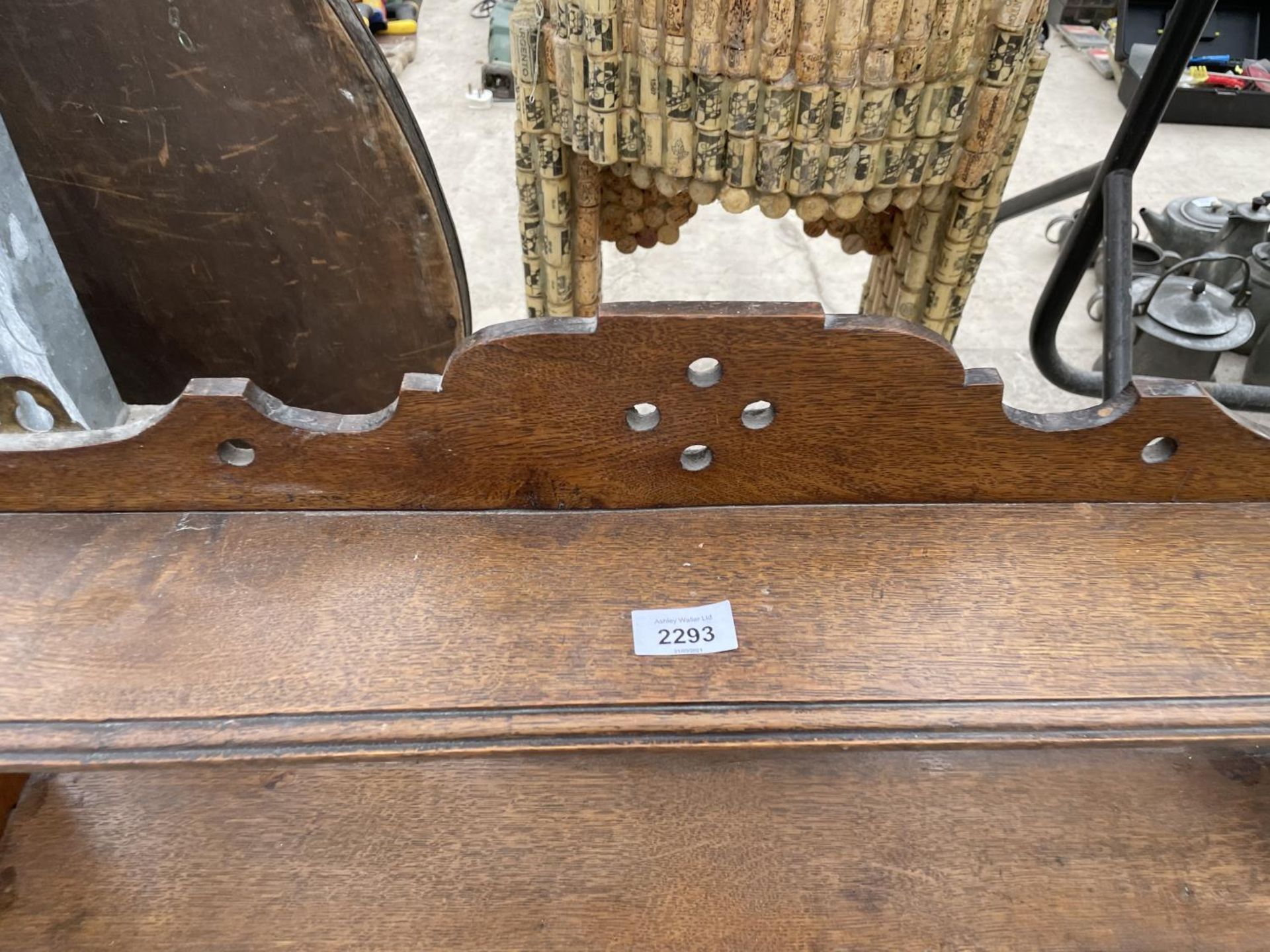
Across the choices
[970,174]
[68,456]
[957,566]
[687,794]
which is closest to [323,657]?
[68,456]

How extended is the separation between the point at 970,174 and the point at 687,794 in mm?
809

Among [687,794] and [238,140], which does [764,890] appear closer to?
[687,794]

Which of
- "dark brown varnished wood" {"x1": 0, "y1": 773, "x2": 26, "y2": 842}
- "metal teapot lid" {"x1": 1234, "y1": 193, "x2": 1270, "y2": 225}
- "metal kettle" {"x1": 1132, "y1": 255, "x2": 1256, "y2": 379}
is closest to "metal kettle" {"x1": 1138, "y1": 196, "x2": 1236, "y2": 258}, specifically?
"metal teapot lid" {"x1": 1234, "y1": 193, "x2": 1270, "y2": 225}

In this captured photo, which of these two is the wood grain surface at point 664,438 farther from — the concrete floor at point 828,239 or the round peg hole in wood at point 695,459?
the concrete floor at point 828,239

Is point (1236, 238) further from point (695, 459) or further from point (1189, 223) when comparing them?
point (695, 459)

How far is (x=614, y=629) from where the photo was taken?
0.70 meters

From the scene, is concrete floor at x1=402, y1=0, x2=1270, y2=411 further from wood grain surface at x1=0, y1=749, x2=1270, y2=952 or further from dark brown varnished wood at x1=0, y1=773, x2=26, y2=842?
dark brown varnished wood at x1=0, y1=773, x2=26, y2=842

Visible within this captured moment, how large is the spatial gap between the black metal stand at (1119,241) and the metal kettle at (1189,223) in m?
0.84

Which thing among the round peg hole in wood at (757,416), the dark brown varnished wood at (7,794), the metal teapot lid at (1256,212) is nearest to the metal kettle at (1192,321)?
the metal teapot lid at (1256,212)

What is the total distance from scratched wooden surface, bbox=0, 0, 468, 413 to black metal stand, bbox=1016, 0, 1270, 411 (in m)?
0.84

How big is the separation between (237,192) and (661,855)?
926mm

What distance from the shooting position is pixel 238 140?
44.6 inches

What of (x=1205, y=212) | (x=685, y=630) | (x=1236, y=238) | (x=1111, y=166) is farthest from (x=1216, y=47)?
(x=685, y=630)

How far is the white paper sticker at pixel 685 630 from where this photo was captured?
0.69m
